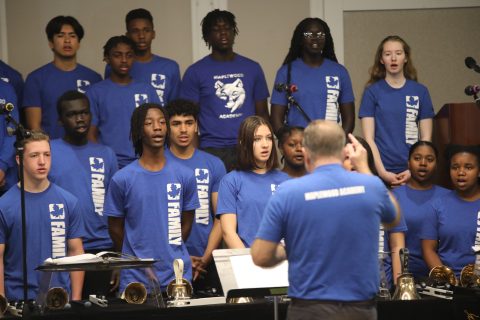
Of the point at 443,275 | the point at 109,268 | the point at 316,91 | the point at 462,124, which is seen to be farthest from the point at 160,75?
the point at 443,275

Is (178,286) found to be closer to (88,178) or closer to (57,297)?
(57,297)

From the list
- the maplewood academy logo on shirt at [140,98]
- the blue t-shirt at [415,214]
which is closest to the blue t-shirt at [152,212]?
the maplewood academy logo on shirt at [140,98]

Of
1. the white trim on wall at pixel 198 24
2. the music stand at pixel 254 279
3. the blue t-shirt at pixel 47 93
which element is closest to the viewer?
the music stand at pixel 254 279

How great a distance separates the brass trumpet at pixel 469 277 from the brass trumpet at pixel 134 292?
2.01 meters

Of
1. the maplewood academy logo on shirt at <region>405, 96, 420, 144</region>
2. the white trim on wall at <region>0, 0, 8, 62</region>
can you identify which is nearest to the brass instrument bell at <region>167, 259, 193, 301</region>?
the maplewood academy logo on shirt at <region>405, 96, 420, 144</region>

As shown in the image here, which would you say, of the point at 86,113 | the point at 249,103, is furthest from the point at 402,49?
the point at 86,113

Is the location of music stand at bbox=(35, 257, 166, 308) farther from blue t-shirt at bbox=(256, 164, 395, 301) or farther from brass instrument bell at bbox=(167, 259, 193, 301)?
blue t-shirt at bbox=(256, 164, 395, 301)

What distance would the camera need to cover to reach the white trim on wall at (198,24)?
9.48m

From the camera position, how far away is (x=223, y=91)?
8.23 metres

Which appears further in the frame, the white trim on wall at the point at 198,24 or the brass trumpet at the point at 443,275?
the white trim on wall at the point at 198,24

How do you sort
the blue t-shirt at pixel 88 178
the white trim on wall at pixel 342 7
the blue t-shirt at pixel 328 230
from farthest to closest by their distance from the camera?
the white trim on wall at pixel 342 7, the blue t-shirt at pixel 88 178, the blue t-shirt at pixel 328 230

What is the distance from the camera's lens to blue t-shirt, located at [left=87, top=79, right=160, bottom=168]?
25.9 feet

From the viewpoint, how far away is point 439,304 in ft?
20.6

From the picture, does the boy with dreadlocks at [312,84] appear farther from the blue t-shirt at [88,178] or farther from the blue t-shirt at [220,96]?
the blue t-shirt at [88,178]
